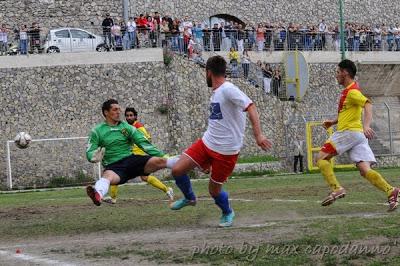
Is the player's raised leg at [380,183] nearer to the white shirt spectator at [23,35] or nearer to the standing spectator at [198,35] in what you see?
the white shirt spectator at [23,35]

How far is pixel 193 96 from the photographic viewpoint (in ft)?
125

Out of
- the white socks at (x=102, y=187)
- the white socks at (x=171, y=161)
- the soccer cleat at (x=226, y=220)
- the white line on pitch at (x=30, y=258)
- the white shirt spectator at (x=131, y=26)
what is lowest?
the soccer cleat at (x=226, y=220)

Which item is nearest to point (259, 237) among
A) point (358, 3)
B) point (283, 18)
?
point (283, 18)

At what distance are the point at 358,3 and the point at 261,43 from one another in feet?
49.3

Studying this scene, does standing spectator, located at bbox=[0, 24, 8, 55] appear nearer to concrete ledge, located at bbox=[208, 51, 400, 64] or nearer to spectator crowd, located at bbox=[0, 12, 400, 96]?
spectator crowd, located at bbox=[0, 12, 400, 96]

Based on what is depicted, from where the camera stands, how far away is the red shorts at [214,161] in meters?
11.1

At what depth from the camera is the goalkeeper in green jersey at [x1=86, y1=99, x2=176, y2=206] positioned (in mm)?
12273

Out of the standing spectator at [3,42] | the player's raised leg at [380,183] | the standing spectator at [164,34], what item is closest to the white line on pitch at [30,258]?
the player's raised leg at [380,183]

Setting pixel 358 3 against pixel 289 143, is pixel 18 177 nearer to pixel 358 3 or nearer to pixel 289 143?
pixel 289 143

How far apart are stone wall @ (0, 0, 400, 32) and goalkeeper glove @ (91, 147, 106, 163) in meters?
30.1

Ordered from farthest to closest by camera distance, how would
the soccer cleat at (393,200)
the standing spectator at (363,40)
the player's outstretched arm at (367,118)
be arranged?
the standing spectator at (363,40)
the player's outstretched arm at (367,118)
the soccer cleat at (393,200)

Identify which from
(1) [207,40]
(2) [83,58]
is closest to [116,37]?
(2) [83,58]

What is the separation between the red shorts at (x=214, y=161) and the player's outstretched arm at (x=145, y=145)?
1035 millimetres

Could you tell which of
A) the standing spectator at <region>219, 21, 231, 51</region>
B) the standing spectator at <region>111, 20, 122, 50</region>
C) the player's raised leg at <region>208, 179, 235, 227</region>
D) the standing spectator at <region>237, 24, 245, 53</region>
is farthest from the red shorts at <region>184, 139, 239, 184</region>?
the standing spectator at <region>237, 24, 245, 53</region>
